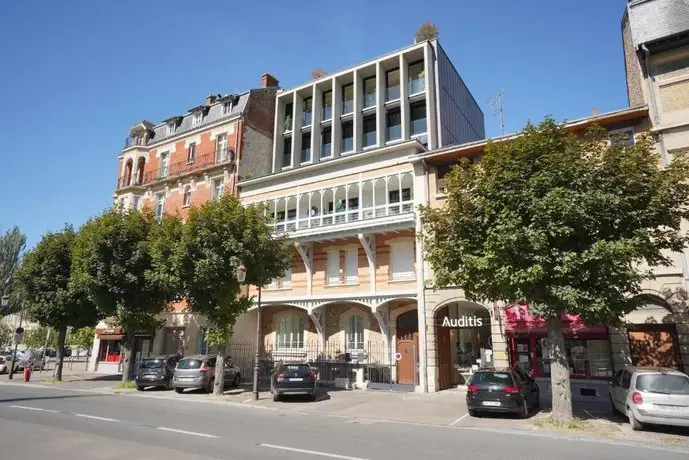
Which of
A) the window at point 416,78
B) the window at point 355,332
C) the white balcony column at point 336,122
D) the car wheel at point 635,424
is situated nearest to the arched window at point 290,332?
the window at point 355,332

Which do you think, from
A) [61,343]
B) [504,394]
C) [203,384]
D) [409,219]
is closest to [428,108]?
[409,219]

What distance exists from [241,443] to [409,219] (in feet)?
43.9

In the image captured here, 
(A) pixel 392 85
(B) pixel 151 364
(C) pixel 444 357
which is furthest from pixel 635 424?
(A) pixel 392 85

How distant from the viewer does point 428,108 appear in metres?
24.2

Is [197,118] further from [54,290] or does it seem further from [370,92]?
[54,290]

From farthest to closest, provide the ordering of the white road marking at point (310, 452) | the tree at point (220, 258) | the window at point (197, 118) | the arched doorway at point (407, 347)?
1. the window at point (197, 118)
2. the arched doorway at point (407, 347)
3. the tree at point (220, 258)
4. the white road marking at point (310, 452)

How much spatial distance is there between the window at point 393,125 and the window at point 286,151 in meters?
7.34

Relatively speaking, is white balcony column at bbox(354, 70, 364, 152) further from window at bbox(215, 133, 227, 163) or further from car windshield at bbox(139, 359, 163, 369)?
car windshield at bbox(139, 359, 163, 369)

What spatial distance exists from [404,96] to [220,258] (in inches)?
568

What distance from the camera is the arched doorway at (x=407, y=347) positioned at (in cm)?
2045

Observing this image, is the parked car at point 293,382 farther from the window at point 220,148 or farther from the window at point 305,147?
the window at point 220,148

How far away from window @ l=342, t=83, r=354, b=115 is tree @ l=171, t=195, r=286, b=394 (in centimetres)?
1180

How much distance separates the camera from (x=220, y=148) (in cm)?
3003

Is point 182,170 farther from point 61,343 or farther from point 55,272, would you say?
point 61,343
